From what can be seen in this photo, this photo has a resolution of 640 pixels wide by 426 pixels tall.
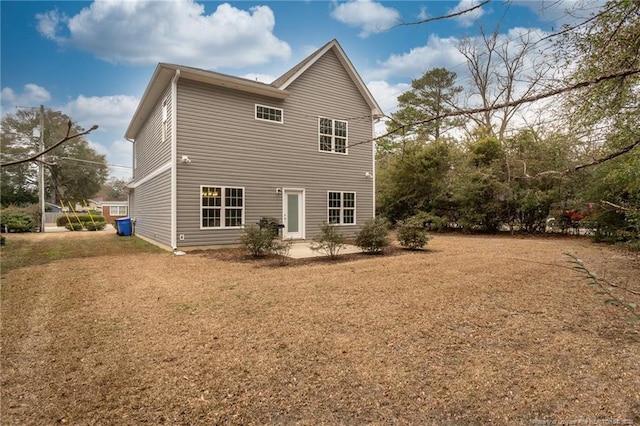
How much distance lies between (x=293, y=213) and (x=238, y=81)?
15.8 ft

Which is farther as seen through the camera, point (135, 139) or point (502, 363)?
point (135, 139)

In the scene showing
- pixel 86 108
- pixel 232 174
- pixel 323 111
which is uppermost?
pixel 86 108

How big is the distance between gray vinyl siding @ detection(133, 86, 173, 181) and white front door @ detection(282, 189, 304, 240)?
4.14m

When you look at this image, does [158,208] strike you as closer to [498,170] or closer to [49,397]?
[49,397]

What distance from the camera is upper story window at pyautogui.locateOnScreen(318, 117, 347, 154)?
42.8 ft

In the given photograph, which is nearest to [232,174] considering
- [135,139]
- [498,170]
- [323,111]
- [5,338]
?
[323,111]

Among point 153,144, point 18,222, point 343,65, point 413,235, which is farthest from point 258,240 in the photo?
point 18,222

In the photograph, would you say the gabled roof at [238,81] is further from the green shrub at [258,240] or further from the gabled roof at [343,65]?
the green shrub at [258,240]

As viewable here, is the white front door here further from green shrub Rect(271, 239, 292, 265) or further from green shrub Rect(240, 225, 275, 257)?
green shrub Rect(240, 225, 275, 257)

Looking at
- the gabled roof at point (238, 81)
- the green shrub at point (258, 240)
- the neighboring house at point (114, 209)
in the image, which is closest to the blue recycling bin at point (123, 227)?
the gabled roof at point (238, 81)

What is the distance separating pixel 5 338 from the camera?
3.39 metres

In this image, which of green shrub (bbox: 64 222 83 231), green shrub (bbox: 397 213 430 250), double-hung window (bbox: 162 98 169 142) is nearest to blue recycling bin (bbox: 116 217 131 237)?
double-hung window (bbox: 162 98 169 142)

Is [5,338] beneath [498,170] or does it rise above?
beneath

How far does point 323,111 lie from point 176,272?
28.4 ft
